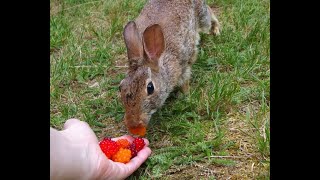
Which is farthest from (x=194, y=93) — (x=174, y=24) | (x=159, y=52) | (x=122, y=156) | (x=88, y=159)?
(x=88, y=159)

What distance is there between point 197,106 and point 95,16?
2.53 m

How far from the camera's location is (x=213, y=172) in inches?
122

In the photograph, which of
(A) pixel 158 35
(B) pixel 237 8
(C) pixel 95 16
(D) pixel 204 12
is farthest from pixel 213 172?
(C) pixel 95 16

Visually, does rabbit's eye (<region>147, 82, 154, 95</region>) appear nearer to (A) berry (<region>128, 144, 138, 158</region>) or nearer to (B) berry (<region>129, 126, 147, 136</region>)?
(B) berry (<region>129, 126, 147, 136</region>)

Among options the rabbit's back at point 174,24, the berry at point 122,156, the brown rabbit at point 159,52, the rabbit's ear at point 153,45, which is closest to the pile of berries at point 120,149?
the berry at point 122,156

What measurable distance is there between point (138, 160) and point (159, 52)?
1.04 m

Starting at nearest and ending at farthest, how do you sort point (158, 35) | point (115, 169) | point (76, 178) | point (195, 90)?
point (76, 178)
point (115, 169)
point (158, 35)
point (195, 90)

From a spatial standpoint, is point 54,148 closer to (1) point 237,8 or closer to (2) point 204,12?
(2) point 204,12

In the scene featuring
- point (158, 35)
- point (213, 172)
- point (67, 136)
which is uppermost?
point (158, 35)

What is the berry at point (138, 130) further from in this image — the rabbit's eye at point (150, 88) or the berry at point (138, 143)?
the rabbit's eye at point (150, 88)

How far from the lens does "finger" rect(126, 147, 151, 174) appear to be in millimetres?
3088

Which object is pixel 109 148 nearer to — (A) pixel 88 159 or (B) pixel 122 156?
(B) pixel 122 156

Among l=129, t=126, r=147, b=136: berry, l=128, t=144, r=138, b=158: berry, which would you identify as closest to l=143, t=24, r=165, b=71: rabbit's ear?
l=129, t=126, r=147, b=136: berry

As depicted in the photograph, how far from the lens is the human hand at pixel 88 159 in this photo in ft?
8.96
